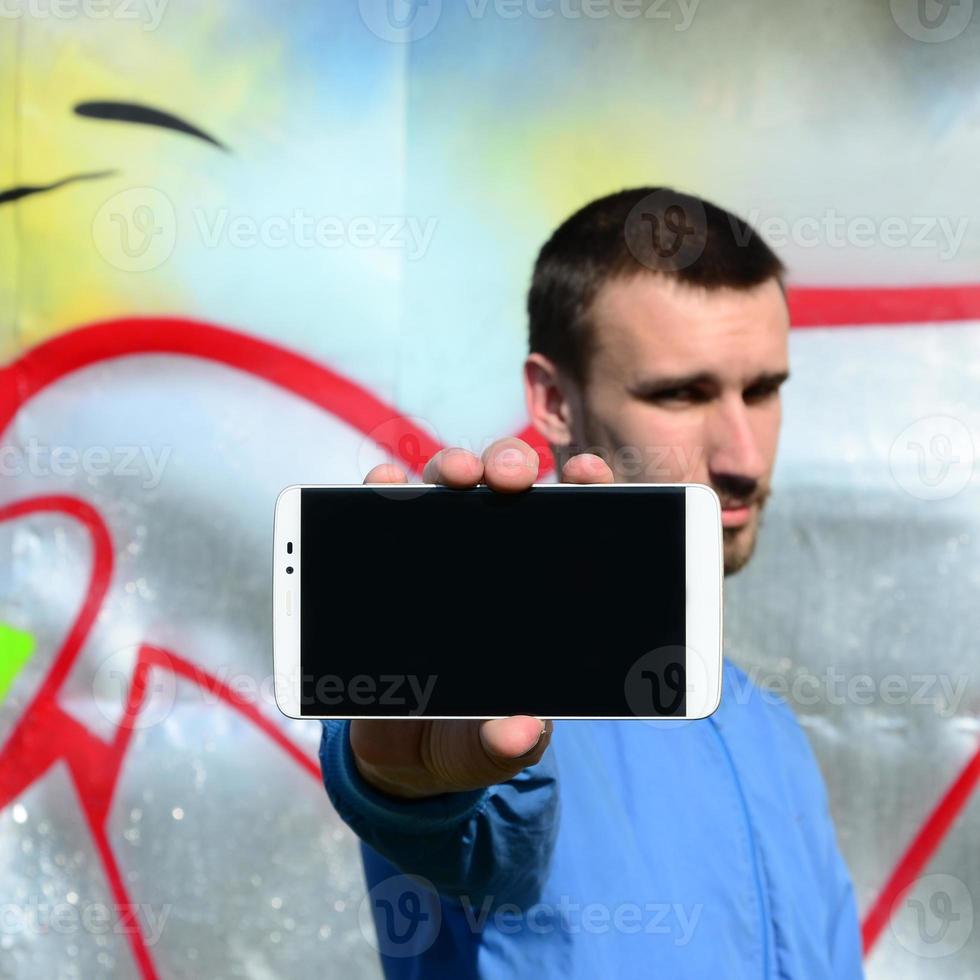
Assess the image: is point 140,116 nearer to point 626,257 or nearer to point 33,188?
point 33,188

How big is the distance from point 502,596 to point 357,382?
24.6 inches

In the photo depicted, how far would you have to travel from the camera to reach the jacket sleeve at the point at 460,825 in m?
0.65

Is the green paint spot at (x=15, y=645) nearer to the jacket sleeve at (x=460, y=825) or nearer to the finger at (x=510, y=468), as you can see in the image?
the jacket sleeve at (x=460, y=825)

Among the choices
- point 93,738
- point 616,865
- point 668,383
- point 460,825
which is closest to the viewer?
point 460,825

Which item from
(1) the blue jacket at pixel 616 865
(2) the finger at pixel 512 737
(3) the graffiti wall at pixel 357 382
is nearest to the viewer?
(2) the finger at pixel 512 737

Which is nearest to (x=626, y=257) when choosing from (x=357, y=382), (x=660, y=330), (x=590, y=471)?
(x=660, y=330)

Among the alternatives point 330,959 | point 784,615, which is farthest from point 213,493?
point 784,615

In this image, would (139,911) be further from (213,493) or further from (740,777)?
(740,777)

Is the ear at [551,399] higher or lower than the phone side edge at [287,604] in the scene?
higher

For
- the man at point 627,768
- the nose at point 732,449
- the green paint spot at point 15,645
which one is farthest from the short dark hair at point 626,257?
the green paint spot at point 15,645

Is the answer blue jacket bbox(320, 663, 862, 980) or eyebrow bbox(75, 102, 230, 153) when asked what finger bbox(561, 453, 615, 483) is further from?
eyebrow bbox(75, 102, 230, 153)

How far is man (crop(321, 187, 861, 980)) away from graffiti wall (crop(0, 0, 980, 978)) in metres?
0.11

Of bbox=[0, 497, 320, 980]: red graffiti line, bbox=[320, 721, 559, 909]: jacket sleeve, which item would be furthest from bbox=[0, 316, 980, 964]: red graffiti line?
bbox=[320, 721, 559, 909]: jacket sleeve

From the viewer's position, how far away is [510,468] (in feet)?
1.95
